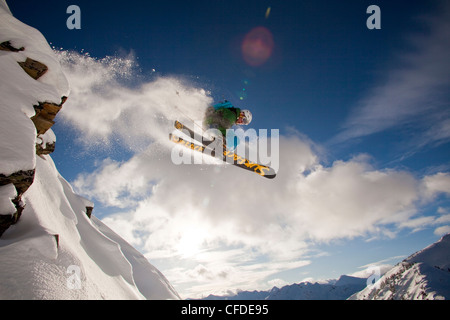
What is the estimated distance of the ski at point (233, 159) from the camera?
41.8ft

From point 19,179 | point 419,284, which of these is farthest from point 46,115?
point 419,284

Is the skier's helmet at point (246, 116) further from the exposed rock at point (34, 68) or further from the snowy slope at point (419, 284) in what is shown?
the snowy slope at point (419, 284)

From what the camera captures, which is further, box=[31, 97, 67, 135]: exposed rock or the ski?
the ski

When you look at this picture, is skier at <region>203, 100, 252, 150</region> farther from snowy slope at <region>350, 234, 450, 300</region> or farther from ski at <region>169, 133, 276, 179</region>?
snowy slope at <region>350, 234, 450, 300</region>

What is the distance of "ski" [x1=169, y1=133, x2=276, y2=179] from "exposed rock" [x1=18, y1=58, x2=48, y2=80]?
6.71 m

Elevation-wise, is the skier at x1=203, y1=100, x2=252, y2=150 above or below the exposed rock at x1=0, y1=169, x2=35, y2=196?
above

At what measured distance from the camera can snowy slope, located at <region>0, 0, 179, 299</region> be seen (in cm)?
381

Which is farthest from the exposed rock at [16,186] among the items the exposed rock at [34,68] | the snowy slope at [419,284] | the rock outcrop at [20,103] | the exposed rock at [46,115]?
the snowy slope at [419,284]

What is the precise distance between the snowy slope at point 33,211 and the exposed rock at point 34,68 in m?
0.09

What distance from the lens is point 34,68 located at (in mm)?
6246

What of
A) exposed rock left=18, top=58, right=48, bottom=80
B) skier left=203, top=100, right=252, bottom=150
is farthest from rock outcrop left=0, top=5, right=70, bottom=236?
skier left=203, top=100, right=252, bottom=150

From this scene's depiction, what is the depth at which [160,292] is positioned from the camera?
1508 centimetres
